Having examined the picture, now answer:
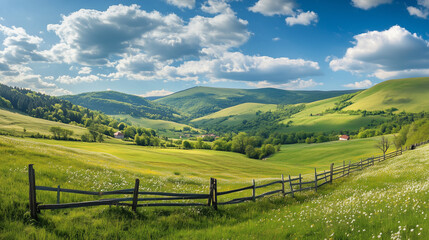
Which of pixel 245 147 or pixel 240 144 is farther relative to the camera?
pixel 240 144

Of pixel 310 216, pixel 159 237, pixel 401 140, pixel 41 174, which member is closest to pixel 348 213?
pixel 310 216

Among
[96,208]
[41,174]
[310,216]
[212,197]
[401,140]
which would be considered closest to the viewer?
[310,216]

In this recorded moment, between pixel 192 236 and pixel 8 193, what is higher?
pixel 8 193

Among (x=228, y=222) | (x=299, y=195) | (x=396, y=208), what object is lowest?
(x=299, y=195)

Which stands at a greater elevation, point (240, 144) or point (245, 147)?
point (240, 144)

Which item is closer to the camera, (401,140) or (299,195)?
(299,195)

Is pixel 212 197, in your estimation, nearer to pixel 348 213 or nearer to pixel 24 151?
pixel 348 213

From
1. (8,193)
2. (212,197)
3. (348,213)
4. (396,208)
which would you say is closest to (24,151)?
(8,193)

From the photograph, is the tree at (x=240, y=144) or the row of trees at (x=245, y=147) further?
the tree at (x=240, y=144)

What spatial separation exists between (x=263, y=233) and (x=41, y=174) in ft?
54.4

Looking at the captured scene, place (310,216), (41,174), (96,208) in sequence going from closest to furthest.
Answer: (310,216) → (96,208) → (41,174)

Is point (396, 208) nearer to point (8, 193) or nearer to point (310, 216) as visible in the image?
point (310, 216)

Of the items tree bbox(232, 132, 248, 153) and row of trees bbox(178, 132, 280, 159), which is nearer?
row of trees bbox(178, 132, 280, 159)

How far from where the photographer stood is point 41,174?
1636 cm
